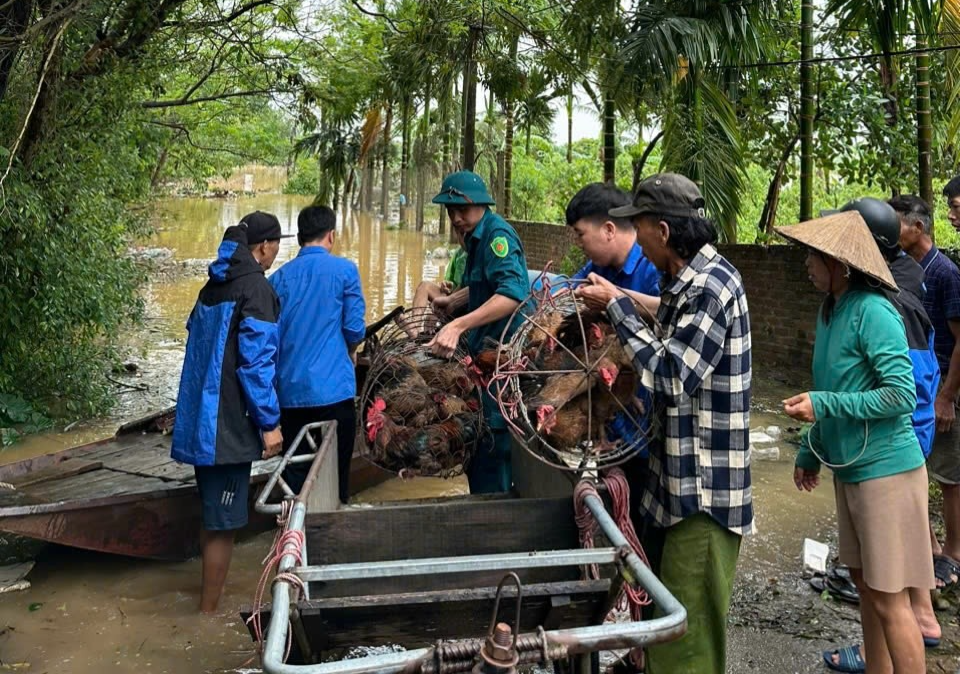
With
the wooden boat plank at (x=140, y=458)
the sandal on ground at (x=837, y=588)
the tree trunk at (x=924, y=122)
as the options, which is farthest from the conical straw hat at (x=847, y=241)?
the tree trunk at (x=924, y=122)

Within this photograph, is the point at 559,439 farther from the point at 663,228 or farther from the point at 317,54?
the point at 317,54

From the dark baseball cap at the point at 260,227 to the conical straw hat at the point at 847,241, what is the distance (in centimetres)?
261

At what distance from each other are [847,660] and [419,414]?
220cm

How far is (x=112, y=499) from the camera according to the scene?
14.9ft

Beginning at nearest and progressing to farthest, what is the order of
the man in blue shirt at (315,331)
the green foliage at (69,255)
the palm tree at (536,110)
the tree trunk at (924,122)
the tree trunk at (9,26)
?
the man in blue shirt at (315,331), the tree trunk at (9,26), the green foliage at (69,255), the tree trunk at (924,122), the palm tree at (536,110)

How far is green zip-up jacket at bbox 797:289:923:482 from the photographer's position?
110 inches

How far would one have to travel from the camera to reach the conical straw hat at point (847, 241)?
9.22 feet

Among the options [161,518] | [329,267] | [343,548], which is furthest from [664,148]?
[343,548]

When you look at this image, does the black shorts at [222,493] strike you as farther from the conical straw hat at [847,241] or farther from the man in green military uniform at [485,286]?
the conical straw hat at [847,241]

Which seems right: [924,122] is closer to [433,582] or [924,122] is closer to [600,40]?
[600,40]

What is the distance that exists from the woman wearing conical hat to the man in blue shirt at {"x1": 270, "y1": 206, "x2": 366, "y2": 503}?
231cm

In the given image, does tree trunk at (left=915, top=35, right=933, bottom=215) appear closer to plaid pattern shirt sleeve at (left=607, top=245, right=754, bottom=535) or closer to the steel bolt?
plaid pattern shirt sleeve at (left=607, top=245, right=754, bottom=535)

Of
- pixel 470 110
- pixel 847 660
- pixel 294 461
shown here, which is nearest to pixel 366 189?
pixel 470 110

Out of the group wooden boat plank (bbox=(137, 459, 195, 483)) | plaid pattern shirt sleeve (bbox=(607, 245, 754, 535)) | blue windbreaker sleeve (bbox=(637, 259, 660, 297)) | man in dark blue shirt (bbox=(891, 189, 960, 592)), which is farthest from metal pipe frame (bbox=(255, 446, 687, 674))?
wooden boat plank (bbox=(137, 459, 195, 483))
